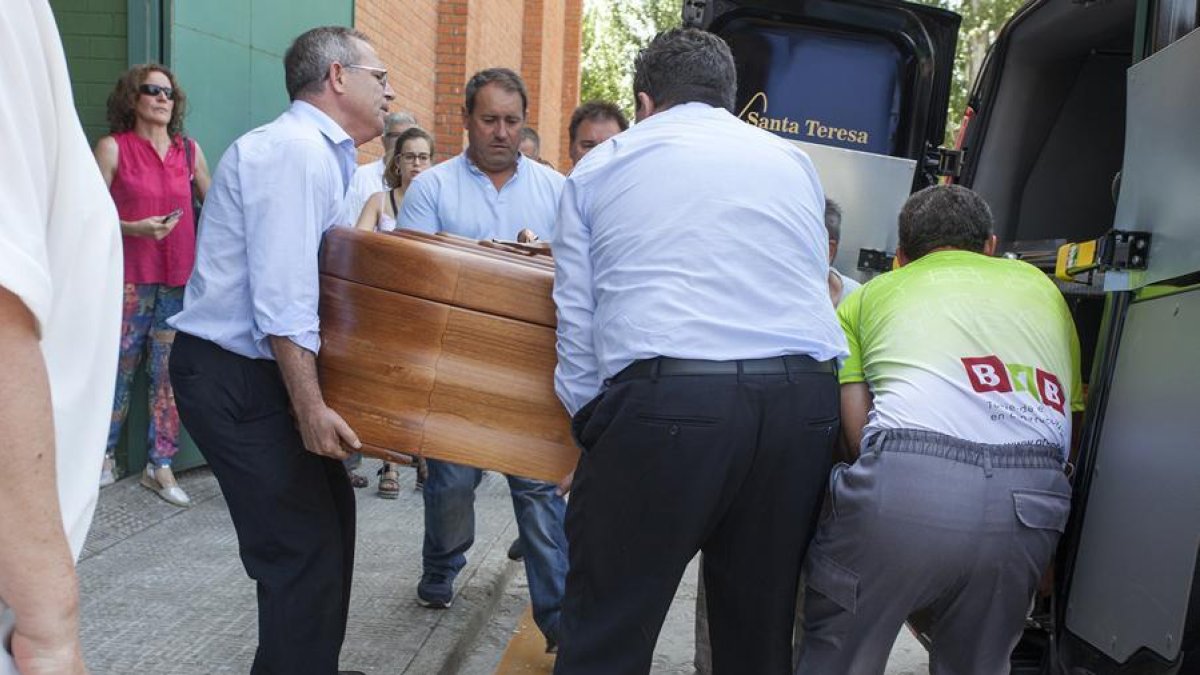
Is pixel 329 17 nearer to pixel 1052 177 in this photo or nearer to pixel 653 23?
pixel 1052 177

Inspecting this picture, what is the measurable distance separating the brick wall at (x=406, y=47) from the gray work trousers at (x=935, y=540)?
683cm

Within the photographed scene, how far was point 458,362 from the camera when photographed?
A: 2.91 m

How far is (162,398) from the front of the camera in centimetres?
A: 617

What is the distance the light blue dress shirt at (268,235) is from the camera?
119 inches

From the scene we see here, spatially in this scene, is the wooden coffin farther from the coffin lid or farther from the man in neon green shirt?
the man in neon green shirt

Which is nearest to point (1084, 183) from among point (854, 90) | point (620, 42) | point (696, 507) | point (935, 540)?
point (854, 90)

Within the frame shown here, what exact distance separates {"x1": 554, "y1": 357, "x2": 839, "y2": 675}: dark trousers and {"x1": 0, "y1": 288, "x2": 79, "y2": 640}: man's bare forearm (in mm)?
1550

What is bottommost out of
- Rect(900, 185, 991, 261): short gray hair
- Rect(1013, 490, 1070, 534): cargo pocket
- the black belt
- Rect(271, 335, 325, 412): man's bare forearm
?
Rect(1013, 490, 1070, 534): cargo pocket

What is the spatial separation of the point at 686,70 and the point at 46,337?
203 cm

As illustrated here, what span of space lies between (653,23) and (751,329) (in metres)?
26.0

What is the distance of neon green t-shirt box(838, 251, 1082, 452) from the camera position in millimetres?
3145

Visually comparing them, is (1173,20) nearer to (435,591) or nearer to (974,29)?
(435,591)

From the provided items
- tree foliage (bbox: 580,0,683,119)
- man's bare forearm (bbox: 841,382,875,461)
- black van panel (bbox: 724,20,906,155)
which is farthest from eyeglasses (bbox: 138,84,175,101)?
tree foliage (bbox: 580,0,683,119)

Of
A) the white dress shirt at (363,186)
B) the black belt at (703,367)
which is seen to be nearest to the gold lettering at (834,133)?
the white dress shirt at (363,186)
